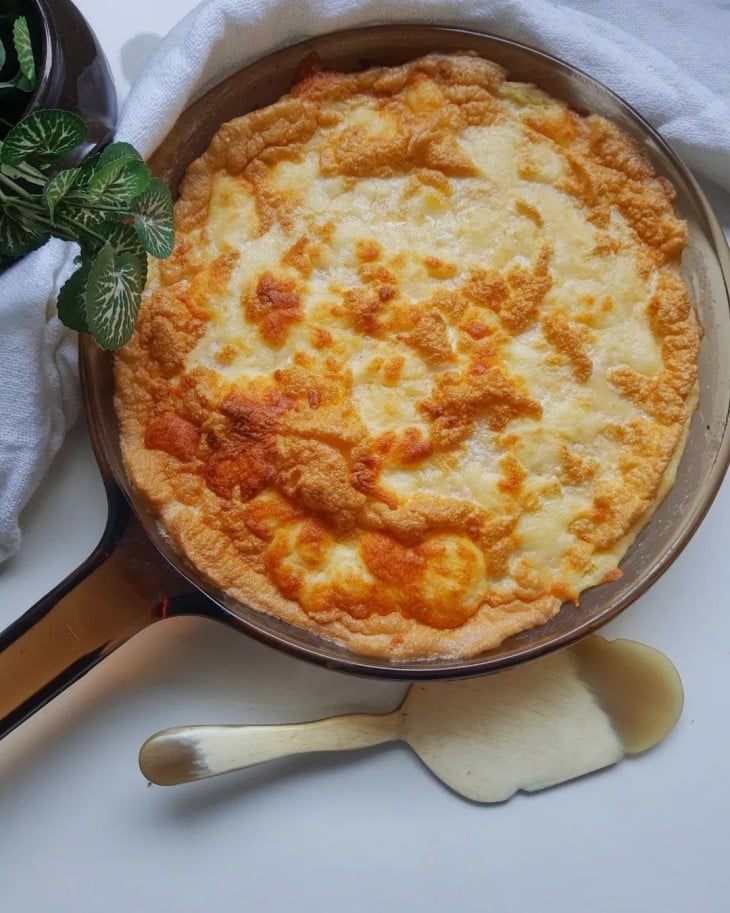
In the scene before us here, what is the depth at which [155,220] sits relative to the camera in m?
2.07

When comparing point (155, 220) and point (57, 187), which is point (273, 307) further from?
point (57, 187)

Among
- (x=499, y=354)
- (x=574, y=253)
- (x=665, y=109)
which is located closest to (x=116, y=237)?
(x=499, y=354)

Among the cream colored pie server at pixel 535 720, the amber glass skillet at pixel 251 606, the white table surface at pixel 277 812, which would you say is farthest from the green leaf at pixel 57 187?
the cream colored pie server at pixel 535 720

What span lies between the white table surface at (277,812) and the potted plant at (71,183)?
1.87 ft

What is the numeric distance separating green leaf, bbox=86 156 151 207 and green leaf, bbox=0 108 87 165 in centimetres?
10

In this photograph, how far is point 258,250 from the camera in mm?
2316

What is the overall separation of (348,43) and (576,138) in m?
0.62

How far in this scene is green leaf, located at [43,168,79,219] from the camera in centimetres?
194

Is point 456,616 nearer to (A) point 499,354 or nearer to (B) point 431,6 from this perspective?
(A) point 499,354

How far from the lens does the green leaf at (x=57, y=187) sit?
1.94 metres

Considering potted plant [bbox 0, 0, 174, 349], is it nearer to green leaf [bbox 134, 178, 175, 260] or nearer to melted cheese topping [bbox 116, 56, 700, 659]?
green leaf [bbox 134, 178, 175, 260]

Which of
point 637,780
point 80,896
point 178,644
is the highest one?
point 637,780

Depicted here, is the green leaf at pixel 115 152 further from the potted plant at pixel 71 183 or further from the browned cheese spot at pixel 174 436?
the browned cheese spot at pixel 174 436

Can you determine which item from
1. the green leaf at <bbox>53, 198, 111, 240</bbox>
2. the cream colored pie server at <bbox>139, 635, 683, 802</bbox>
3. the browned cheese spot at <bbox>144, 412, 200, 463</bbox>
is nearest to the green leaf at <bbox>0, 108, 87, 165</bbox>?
the green leaf at <bbox>53, 198, 111, 240</bbox>
